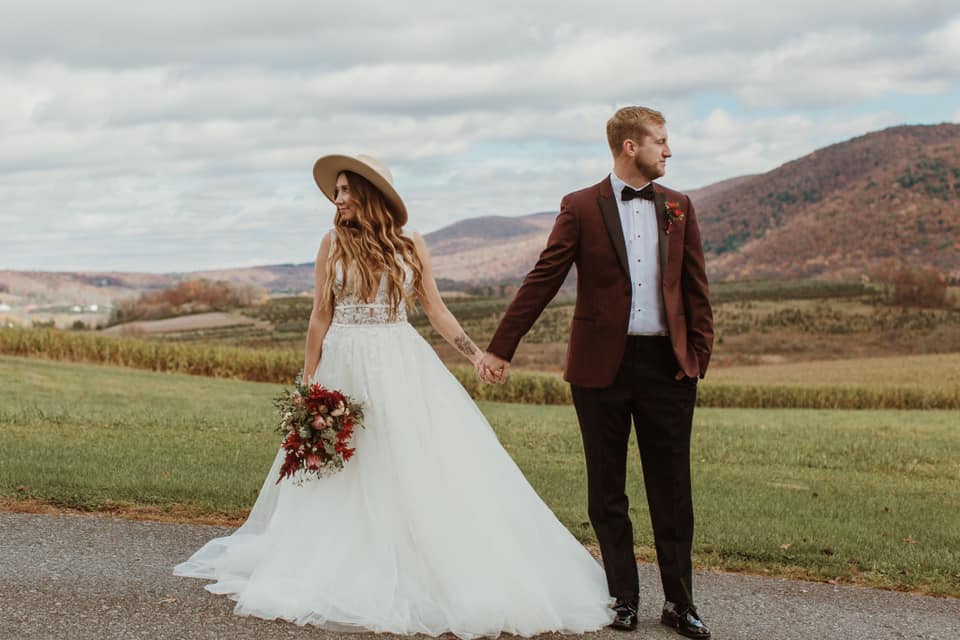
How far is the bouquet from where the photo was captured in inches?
218

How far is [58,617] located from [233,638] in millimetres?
1039

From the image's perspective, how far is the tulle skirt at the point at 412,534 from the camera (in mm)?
5223

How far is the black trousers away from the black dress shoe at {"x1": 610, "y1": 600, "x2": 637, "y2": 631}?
4cm

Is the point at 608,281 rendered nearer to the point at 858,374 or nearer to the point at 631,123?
the point at 631,123

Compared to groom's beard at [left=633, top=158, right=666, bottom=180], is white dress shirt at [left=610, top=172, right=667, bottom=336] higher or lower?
lower

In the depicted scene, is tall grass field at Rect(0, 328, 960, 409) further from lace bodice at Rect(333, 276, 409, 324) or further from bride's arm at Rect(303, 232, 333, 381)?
lace bodice at Rect(333, 276, 409, 324)

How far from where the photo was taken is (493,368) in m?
5.52

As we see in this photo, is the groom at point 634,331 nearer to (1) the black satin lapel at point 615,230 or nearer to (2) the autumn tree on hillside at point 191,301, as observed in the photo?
(1) the black satin lapel at point 615,230

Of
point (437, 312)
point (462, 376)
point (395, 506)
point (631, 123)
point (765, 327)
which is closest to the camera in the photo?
point (631, 123)

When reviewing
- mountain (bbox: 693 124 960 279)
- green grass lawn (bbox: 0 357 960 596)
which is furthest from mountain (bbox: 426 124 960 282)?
green grass lawn (bbox: 0 357 960 596)

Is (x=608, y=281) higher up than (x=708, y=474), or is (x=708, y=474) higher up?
(x=608, y=281)

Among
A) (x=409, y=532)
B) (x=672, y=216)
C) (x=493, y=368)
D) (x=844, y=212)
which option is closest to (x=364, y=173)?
(x=493, y=368)

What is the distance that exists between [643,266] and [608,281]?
19 cm

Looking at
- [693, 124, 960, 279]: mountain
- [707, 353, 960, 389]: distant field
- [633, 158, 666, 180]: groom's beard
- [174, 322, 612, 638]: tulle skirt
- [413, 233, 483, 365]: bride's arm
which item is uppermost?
[693, 124, 960, 279]: mountain
